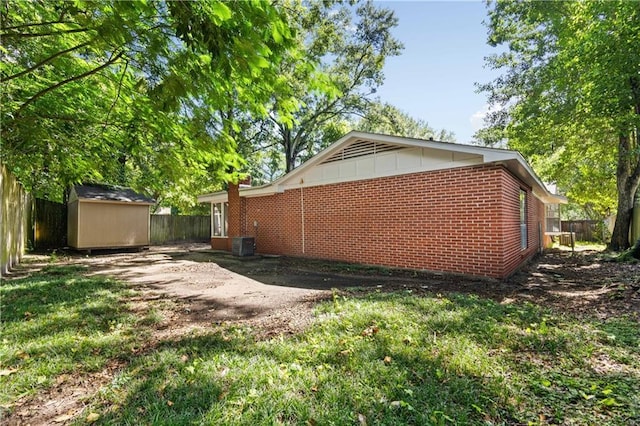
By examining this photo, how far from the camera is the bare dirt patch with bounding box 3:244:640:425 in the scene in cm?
259

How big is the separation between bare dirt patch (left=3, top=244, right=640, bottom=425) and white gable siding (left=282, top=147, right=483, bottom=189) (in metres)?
2.78

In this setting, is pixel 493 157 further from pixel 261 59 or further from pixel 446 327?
pixel 261 59

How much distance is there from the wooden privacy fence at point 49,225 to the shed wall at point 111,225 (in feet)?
3.66

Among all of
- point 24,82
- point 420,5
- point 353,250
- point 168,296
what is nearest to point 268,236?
point 353,250

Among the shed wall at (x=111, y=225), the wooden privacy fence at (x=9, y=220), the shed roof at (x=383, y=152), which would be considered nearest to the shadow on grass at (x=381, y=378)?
the shed roof at (x=383, y=152)

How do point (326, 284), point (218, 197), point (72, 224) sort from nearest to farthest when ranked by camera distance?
point (326, 284), point (72, 224), point (218, 197)

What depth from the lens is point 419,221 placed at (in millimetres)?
7875

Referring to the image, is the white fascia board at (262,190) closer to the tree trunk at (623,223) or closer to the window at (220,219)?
the window at (220,219)

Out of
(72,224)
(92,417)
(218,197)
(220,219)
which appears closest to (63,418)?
(92,417)

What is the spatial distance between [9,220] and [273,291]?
6954mm

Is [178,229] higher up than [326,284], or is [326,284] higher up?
[178,229]

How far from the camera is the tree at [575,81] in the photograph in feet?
24.4

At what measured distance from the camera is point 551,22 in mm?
12703

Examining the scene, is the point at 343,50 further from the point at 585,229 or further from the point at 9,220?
the point at 585,229
